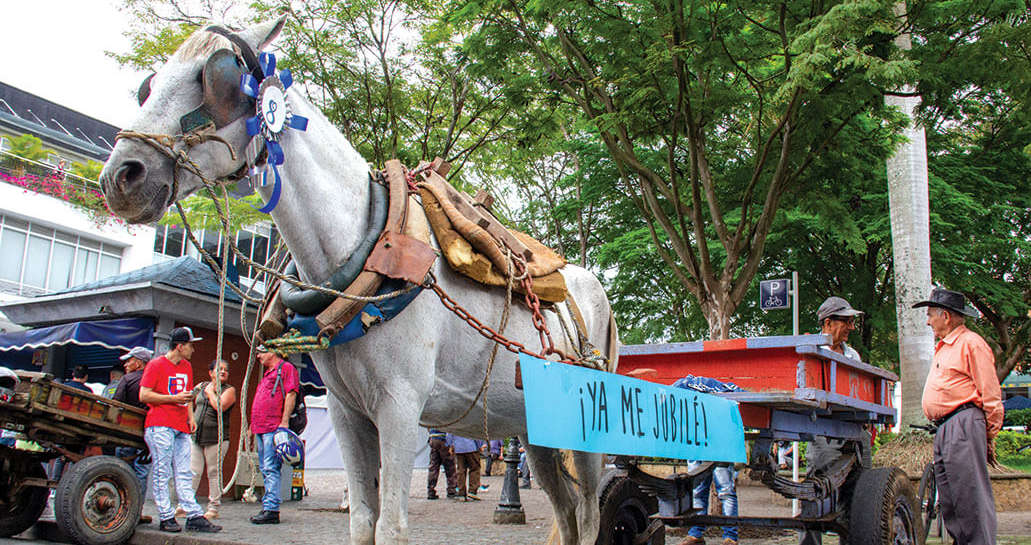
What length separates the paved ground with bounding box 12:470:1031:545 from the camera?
26.2 ft

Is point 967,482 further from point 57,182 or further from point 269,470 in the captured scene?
point 57,182

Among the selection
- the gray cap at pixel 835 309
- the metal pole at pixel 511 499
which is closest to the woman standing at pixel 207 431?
the metal pole at pixel 511 499

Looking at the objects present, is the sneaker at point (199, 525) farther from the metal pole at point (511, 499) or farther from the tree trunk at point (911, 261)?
the tree trunk at point (911, 261)

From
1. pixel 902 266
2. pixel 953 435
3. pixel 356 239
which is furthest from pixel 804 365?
pixel 902 266

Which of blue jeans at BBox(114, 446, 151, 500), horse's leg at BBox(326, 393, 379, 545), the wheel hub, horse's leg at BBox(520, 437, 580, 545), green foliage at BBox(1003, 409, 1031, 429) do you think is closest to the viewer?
horse's leg at BBox(326, 393, 379, 545)

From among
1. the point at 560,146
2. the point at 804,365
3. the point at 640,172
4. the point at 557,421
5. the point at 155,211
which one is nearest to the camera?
the point at 155,211

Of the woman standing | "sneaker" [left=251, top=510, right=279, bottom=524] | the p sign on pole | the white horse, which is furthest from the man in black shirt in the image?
the p sign on pole

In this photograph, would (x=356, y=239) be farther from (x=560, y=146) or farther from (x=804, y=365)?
(x=560, y=146)

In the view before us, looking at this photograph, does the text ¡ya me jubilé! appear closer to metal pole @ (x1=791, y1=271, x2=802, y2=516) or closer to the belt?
the belt

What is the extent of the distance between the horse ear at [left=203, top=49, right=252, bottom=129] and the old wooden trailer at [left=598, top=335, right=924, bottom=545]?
2.90 m

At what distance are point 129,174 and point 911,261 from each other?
12.9 m

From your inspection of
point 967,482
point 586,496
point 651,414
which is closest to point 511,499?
point 586,496

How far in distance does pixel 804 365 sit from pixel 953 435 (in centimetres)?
112

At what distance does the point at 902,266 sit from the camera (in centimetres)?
1316
